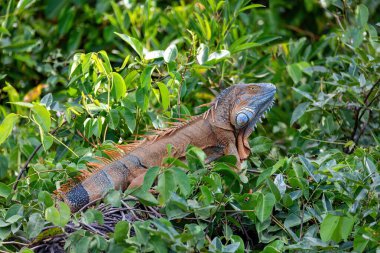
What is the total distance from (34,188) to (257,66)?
2016 mm

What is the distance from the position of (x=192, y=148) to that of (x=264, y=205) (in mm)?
341

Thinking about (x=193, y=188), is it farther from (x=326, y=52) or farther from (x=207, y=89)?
(x=326, y=52)

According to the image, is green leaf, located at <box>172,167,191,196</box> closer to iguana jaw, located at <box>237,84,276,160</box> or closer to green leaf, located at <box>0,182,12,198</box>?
green leaf, located at <box>0,182,12,198</box>

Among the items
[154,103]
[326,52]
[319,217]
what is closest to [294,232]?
[319,217]

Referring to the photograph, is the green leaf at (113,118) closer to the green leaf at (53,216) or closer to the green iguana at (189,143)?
the green iguana at (189,143)

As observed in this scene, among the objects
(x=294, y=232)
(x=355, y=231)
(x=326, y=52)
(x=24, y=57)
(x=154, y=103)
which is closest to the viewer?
A: (x=355, y=231)

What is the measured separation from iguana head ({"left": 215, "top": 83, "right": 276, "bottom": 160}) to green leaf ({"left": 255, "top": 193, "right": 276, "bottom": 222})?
0.84 m

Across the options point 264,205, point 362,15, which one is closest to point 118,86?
point 264,205

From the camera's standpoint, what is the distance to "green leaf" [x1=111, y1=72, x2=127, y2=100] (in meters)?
3.92

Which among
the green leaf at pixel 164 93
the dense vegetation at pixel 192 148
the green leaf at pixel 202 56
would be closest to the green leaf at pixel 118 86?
the dense vegetation at pixel 192 148

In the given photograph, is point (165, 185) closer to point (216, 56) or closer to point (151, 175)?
point (151, 175)

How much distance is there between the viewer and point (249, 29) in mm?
5938

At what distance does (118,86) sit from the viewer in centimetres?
395

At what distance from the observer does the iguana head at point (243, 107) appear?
421 cm
